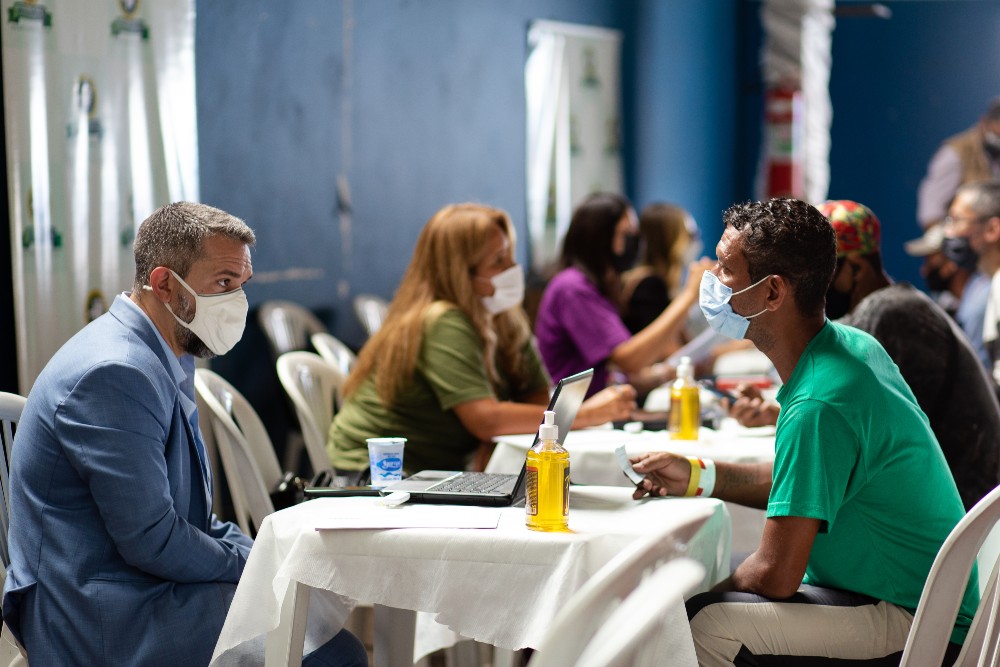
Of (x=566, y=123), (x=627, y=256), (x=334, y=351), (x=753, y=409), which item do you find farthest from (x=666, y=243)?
(x=753, y=409)

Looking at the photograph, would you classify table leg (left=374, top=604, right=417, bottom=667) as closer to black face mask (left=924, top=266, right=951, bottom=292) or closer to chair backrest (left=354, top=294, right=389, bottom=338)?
chair backrest (left=354, top=294, right=389, bottom=338)

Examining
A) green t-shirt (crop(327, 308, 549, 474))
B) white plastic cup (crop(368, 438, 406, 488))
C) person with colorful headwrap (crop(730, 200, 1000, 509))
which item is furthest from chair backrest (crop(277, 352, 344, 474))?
person with colorful headwrap (crop(730, 200, 1000, 509))

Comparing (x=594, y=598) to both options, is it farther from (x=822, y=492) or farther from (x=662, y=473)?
(x=662, y=473)

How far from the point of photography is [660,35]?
24.5 feet

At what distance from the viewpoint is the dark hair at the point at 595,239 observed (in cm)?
419

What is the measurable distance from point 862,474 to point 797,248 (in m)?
0.40

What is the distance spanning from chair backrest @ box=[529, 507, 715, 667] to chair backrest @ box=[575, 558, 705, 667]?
1.0 inches

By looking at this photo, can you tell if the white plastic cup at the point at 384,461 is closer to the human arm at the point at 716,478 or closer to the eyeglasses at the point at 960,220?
→ the human arm at the point at 716,478

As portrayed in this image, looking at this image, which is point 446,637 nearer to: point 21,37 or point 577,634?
point 577,634

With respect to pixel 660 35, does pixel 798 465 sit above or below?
below

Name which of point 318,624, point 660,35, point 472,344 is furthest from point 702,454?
point 660,35

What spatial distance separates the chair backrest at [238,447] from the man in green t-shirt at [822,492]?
1.03 m

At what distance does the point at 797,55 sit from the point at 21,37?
662cm

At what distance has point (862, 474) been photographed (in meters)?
1.87
